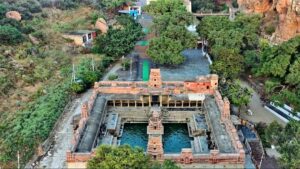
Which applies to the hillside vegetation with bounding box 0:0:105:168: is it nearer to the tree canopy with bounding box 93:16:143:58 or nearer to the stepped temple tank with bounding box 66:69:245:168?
the tree canopy with bounding box 93:16:143:58

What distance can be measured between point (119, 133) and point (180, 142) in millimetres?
6574

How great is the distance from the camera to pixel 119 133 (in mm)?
40688

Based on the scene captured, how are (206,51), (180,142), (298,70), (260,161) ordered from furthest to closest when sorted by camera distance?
1. (206,51)
2. (298,70)
3. (180,142)
4. (260,161)

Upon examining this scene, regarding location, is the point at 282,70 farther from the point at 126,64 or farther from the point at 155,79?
the point at 126,64

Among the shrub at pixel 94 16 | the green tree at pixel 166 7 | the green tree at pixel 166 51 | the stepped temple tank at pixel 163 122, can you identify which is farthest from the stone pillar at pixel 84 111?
the shrub at pixel 94 16

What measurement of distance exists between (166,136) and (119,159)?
54.4ft

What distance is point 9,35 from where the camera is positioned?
5478cm

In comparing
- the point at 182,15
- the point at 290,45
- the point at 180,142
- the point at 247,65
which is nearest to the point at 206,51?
the point at 182,15

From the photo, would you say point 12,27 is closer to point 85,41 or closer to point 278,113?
point 85,41

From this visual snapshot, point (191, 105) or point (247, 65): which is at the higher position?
point (247, 65)

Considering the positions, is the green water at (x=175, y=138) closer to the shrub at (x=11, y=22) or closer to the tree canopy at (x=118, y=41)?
the tree canopy at (x=118, y=41)

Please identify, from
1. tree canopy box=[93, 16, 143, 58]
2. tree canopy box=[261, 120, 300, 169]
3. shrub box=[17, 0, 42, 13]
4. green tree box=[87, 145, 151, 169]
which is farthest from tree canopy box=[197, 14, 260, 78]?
shrub box=[17, 0, 42, 13]

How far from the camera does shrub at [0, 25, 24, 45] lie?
54.5 metres

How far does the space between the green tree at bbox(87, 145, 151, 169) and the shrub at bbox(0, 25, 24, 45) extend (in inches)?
1406
